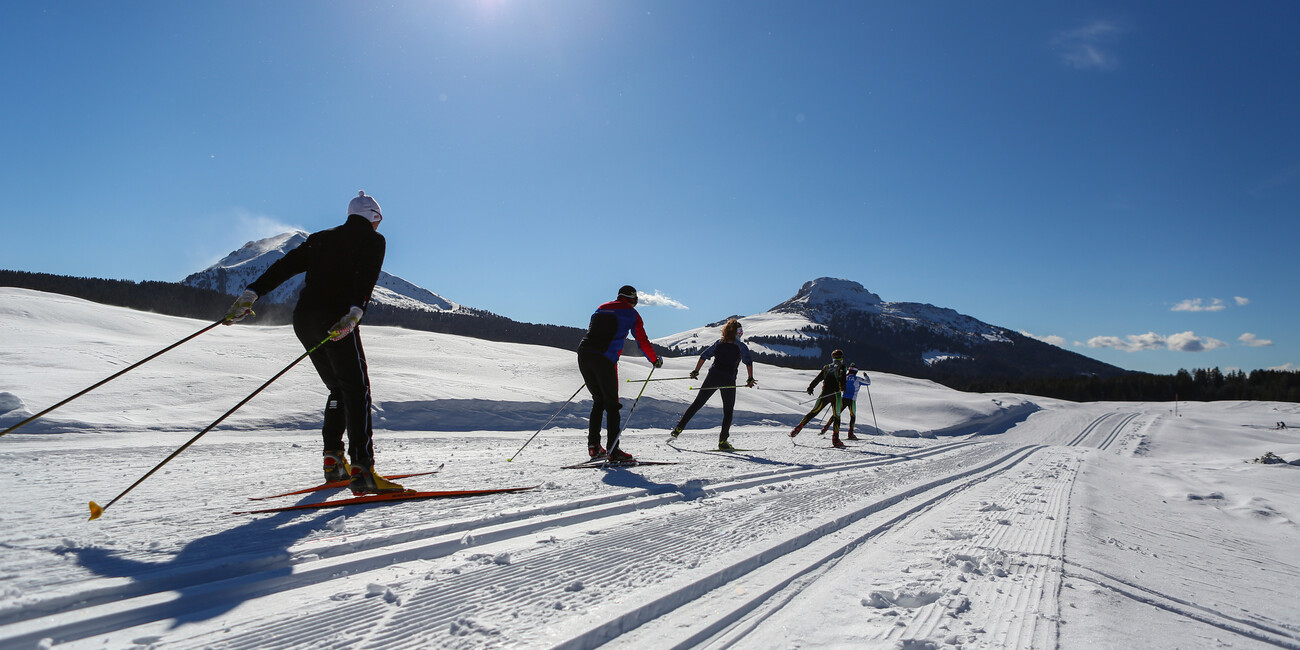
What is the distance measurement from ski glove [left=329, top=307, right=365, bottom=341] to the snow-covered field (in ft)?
3.22

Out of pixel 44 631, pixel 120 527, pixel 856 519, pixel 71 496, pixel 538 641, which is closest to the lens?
pixel 44 631

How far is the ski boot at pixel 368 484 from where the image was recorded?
3.35m

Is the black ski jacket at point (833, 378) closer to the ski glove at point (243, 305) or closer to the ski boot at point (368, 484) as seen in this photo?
the ski boot at point (368, 484)

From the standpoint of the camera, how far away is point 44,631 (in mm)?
1483

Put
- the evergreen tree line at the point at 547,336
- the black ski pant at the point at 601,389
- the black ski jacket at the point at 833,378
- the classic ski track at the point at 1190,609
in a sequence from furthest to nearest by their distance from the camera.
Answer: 1. the evergreen tree line at the point at 547,336
2. the black ski jacket at the point at 833,378
3. the black ski pant at the point at 601,389
4. the classic ski track at the point at 1190,609

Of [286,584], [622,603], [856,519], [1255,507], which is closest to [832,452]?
[1255,507]

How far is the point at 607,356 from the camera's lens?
5664 mm

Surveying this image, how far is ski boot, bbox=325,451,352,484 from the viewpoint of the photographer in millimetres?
3652

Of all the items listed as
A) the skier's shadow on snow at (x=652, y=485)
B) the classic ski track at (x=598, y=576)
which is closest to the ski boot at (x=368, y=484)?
the classic ski track at (x=598, y=576)

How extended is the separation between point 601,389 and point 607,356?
35cm

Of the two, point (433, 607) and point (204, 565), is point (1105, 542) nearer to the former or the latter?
point (433, 607)

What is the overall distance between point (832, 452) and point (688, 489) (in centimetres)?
442

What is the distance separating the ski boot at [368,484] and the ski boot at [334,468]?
32 cm

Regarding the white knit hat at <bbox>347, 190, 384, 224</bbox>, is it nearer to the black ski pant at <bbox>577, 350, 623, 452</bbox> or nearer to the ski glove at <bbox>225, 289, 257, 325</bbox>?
the ski glove at <bbox>225, 289, 257, 325</bbox>
